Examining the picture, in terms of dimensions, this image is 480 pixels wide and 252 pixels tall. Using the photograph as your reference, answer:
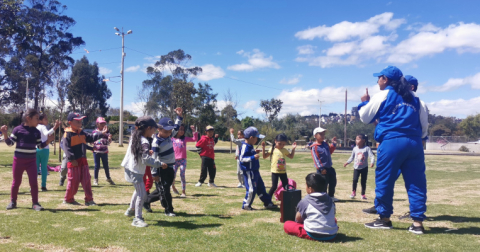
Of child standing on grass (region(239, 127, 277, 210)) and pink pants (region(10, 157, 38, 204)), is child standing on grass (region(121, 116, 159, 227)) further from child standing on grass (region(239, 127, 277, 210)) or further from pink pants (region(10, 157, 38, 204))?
pink pants (region(10, 157, 38, 204))

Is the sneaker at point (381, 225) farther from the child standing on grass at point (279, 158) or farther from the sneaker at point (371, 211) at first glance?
the child standing on grass at point (279, 158)

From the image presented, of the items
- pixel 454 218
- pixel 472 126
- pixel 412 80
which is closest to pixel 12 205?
pixel 412 80

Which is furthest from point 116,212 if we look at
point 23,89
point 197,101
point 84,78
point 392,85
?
point 84,78

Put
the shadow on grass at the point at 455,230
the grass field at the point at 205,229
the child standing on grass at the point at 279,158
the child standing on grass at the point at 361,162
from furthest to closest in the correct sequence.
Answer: the child standing on grass at the point at 361,162 → the child standing on grass at the point at 279,158 → the shadow on grass at the point at 455,230 → the grass field at the point at 205,229

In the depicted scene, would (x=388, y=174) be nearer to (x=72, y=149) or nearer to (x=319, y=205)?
(x=319, y=205)

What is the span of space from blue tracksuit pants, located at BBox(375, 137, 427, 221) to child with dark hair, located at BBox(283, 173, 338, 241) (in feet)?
3.62

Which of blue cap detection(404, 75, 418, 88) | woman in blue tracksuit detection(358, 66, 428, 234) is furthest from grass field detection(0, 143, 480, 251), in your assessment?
blue cap detection(404, 75, 418, 88)

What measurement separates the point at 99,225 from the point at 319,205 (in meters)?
3.55

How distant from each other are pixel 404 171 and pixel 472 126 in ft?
264

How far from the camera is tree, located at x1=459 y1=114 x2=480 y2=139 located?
69394 millimetres

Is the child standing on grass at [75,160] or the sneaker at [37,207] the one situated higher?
the child standing on grass at [75,160]

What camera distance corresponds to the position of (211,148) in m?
11.0

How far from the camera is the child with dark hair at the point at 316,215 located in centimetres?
463

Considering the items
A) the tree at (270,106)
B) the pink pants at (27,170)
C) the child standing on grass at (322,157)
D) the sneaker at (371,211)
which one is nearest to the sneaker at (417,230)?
the sneaker at (371,211)
